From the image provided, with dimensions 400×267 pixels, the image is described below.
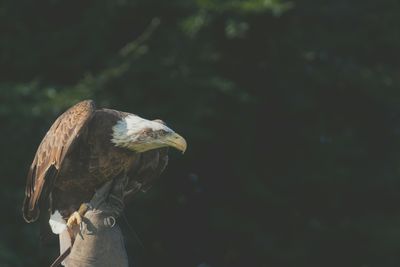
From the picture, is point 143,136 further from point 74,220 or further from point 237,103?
point 237,103

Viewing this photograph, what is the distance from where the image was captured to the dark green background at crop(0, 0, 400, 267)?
25.0 ft

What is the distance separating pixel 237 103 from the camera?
850 cm

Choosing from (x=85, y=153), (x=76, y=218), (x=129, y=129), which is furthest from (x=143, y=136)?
(x=76, y=218)

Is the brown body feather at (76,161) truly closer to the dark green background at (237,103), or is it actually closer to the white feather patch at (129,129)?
the white feather patch at (129,129)

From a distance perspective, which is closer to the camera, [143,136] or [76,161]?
[143,136]

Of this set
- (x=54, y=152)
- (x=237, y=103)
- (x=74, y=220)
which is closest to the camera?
(x=74, y=220)

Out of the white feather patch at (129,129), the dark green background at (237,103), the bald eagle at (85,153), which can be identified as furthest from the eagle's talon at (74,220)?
the dark green background at (237,103)

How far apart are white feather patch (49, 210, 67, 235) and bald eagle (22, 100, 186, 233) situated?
2 cm

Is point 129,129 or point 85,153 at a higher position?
point 129,129

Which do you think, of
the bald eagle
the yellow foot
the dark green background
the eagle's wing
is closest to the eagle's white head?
the bald eagle

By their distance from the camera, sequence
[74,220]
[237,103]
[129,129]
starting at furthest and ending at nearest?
1. [237,103]
2. [129,129]
3. [74,220]

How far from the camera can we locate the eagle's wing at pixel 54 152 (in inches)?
168

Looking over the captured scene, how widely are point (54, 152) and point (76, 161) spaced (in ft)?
0.37

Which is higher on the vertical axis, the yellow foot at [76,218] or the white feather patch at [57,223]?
the yellow foot at [76,218]
